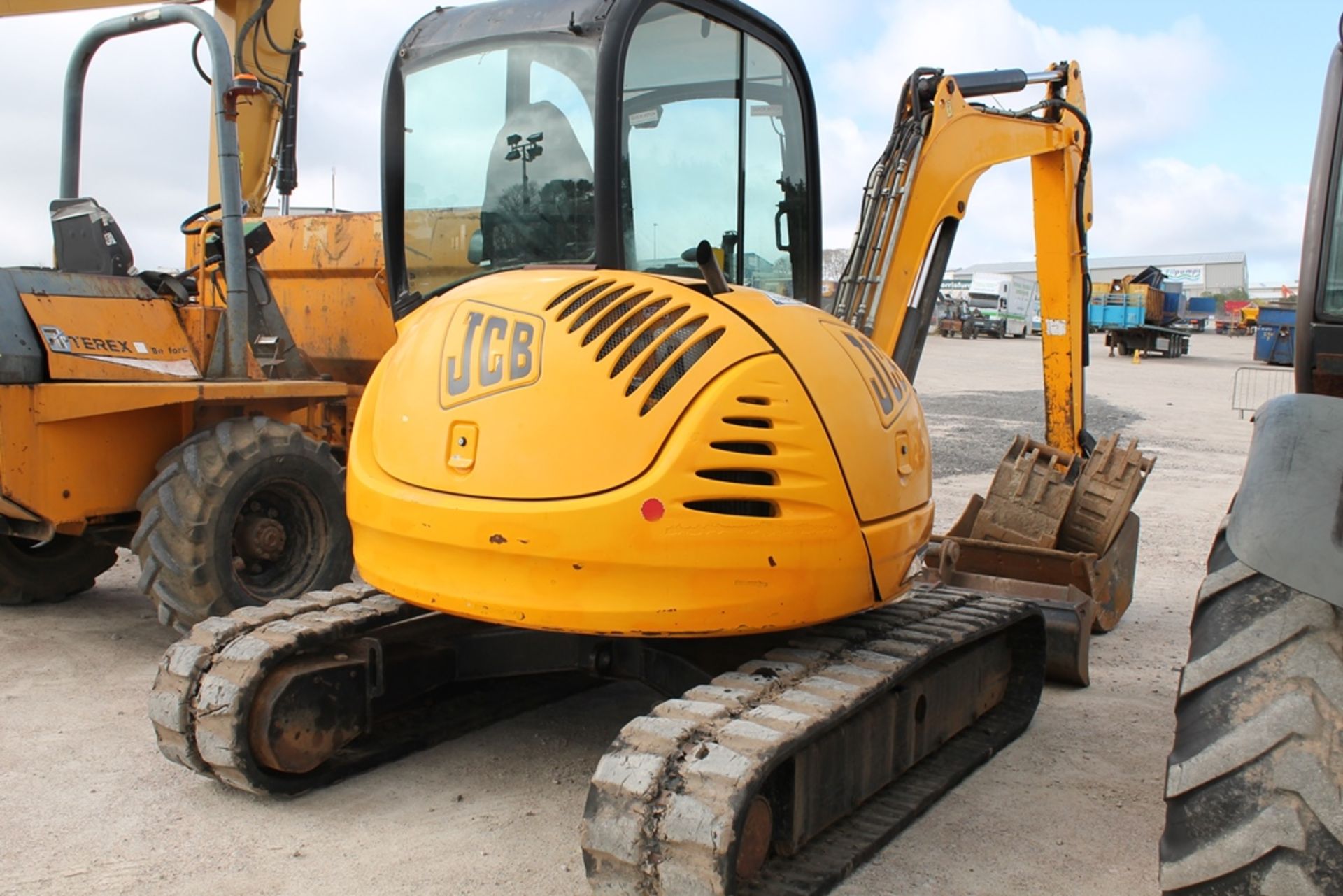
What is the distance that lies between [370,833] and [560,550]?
119 centimetres

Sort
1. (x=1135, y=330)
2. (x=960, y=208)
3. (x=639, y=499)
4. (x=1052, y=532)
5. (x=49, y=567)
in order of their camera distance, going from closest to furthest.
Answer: (x=639, y=499) < (x=1052, y=532) < (x=960, y=208) < (x=49, y=567) < (x=1135, y=330)

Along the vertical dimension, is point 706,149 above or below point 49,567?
above

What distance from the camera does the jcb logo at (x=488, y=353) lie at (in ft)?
10.9

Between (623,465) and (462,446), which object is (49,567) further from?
(623,465)

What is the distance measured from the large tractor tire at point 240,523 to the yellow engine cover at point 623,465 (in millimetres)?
2004

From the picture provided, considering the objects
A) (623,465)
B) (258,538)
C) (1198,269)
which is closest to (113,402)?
(258,538)

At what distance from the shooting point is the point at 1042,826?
381 cm

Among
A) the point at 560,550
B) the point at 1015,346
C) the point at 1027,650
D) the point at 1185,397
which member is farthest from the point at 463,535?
the point at 1015,346

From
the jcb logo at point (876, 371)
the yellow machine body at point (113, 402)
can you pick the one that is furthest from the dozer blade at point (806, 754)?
the yellow machine body at point (113, 402)

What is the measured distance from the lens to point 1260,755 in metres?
2.32

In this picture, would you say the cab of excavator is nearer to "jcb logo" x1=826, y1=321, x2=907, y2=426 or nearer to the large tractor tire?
"jcb logo" x1=826, y1=321, x2=907, y2=426

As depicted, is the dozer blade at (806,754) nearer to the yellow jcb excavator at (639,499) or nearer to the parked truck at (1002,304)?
the yellow jcb excavator at (639,499)

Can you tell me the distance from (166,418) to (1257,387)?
2361 cm

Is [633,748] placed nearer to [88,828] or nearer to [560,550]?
[560,550]
